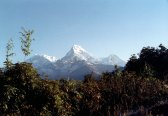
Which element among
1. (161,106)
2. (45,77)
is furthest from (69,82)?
(161,106)

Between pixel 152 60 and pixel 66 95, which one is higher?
pixel 152 60

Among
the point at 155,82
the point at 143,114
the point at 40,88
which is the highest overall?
→ the point at 155,82

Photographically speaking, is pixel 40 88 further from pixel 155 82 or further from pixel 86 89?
pixel 155 82

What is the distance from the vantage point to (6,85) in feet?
56.1

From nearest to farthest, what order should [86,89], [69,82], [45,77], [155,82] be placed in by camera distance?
1. [45,77]
2. [69,82]
3. [86,89]
4. [155,82]

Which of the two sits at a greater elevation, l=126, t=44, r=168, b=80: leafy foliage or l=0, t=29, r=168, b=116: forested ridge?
l=126, t=44, r=168, b=80: leafy foliage

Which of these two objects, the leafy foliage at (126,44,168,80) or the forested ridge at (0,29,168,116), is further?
the leafy foliage at (126,44,168,80)

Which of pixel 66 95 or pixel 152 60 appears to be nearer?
pixel 66 95

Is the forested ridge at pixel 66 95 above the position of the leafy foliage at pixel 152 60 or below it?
below

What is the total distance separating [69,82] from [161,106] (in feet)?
20.2

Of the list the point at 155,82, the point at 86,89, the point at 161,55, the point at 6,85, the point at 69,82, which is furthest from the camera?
the point at 161,55

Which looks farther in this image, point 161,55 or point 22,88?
point 161,55

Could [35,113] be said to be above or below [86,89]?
below

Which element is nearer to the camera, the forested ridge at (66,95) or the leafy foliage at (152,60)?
the forested ridge at (66,95)
